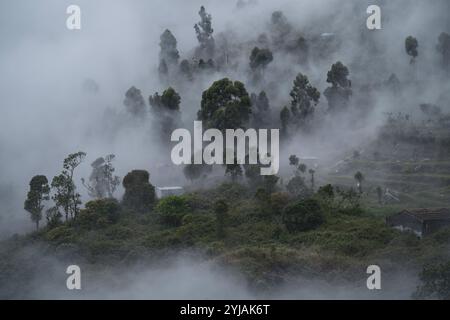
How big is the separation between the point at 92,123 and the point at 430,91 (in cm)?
5611

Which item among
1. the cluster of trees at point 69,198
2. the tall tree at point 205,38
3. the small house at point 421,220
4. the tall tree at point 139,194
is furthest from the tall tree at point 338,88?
the small house at point 421,220

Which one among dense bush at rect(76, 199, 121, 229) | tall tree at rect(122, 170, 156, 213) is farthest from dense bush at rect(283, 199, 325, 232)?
dense bush at rect(76, 199, 121, 229)

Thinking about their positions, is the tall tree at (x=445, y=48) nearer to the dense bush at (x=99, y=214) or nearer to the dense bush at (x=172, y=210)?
the dense bush at (x=172, y=210)

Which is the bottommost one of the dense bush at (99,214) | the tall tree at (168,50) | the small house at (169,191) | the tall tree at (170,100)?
the dense bush at (99,214)

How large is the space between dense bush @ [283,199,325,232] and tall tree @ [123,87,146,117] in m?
44.9

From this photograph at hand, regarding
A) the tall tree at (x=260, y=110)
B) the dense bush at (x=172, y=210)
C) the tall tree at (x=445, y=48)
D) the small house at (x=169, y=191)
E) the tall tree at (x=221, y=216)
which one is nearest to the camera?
the tall tree at (x=221, y=216)

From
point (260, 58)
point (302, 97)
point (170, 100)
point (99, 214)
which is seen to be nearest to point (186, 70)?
point (260, 58)

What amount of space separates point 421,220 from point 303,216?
34.9 ft

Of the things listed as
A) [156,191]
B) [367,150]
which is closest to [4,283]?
[156,191]

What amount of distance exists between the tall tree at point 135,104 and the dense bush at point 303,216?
4488 centimetres

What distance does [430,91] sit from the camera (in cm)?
8825

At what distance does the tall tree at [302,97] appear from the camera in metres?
81.9
